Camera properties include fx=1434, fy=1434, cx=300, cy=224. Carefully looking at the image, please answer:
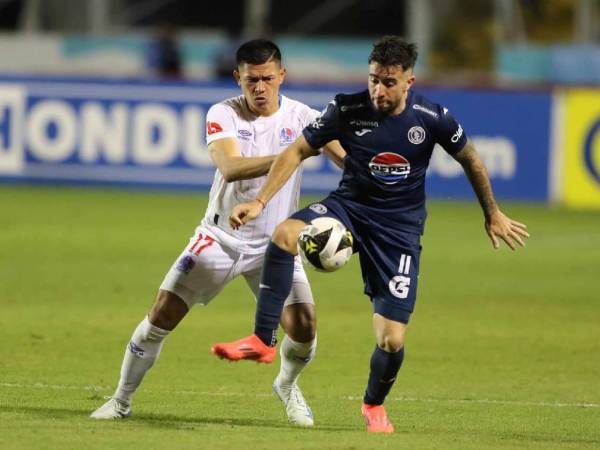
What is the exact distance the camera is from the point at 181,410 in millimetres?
8875

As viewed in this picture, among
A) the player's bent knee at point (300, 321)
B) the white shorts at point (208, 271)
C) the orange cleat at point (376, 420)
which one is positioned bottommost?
the orange cleat at point (376, 420)

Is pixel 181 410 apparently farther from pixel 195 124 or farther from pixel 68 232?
pixel 195 124

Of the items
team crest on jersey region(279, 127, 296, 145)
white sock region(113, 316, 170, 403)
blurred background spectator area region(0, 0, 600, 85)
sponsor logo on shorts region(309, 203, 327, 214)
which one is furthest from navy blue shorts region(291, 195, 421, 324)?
blurred background spectator area region(0, 0, 600, 85)

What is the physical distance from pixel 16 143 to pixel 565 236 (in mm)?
9275

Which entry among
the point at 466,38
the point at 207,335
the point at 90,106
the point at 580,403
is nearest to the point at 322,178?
the point at 90,106

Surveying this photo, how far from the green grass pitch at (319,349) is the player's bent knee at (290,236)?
1036 millimetres

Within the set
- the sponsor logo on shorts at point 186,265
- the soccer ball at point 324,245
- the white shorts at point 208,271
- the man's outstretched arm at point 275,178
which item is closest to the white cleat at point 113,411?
the white shorts at point 208,271

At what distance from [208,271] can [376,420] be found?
1.30 meters

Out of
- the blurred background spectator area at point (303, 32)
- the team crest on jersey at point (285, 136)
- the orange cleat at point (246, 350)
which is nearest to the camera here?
the orange cleat at point (246, 350)

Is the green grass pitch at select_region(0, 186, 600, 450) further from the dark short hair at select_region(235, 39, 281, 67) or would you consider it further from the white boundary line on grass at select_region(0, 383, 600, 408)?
the dark short hair at select_region(235, 39, 281, 67)

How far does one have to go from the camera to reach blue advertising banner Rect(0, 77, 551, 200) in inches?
890

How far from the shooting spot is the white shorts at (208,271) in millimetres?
8320

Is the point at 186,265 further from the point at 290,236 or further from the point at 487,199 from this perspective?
the point at 487,199

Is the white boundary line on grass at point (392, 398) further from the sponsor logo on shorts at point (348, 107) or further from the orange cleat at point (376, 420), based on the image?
the sponsor logo on shorts at point (348, 107)
